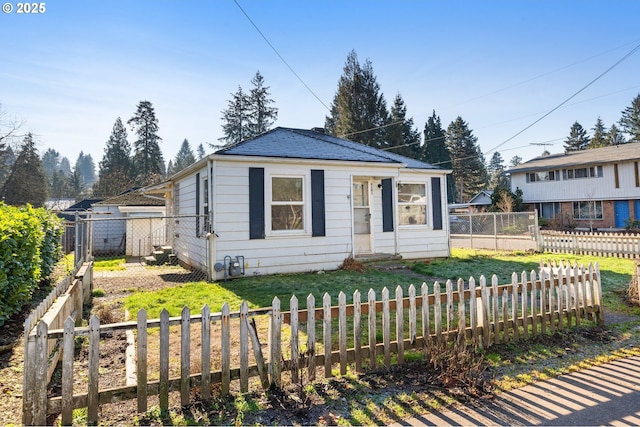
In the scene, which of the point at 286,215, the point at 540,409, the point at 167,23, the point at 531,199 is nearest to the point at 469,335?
the point at 540,409

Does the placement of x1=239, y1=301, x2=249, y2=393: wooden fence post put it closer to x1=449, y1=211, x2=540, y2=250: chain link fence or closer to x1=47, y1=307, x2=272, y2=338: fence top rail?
x1=47, y1=307, x2=272, y2=338: fence top rail

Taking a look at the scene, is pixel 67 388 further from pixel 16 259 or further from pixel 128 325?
pixel 16 259

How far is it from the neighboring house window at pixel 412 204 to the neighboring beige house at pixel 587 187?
21859 mm

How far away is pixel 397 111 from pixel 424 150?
7.38m

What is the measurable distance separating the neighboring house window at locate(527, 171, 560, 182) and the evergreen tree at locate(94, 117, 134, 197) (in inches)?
1702

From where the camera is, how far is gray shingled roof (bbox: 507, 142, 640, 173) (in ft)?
89.5

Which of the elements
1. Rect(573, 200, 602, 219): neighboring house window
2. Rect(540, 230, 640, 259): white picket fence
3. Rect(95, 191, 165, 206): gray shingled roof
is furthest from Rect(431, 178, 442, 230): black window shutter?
Rect(573, 200, 602, 219): neighboring house window

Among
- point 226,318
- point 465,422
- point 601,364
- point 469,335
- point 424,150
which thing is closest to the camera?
point 465,422

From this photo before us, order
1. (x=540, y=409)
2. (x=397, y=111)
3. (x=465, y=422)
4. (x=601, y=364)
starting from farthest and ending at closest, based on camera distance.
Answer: (x=397, y=111) → (x=601, y=364) → (x=540, y=409) → (x=465, y=422)

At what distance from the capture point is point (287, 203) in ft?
32.1

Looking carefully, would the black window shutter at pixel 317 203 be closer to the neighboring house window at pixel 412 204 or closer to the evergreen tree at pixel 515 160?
the neighboring house window at pixel 412 204

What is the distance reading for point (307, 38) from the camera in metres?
11.2

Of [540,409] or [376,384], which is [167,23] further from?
→ [540,409]

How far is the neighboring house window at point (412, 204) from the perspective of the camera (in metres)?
12.4
